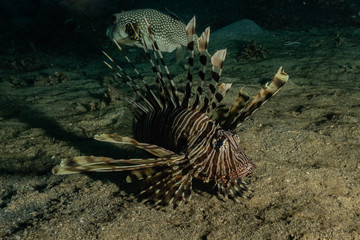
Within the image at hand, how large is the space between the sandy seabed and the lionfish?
0.23 meters

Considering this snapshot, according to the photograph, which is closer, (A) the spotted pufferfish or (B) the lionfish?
(B) the lionfish

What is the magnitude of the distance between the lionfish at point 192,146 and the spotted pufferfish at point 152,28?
2.63 metres

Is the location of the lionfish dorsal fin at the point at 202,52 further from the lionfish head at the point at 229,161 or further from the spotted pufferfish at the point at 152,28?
the spotted pufferfish at the point at 152,28

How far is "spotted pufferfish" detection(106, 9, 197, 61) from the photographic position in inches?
202

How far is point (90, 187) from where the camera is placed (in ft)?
9.60

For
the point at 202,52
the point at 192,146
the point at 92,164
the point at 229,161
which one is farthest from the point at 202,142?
the point at 92,164

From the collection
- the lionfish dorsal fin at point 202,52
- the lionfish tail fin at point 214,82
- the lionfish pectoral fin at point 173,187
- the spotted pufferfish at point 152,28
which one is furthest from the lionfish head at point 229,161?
the spotted pufferfish at point 152,28

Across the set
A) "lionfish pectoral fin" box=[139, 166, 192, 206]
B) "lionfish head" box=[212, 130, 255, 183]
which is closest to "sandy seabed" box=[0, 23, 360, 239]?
"lionfish pectoral fin" box=[139, 166, 192, 206]

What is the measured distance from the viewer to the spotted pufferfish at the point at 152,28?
512 cm

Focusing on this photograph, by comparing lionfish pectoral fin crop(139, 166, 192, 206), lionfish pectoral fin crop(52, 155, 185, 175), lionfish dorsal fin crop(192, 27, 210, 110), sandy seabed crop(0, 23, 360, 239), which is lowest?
sandy seabed crop(0, 23, 360, 239)

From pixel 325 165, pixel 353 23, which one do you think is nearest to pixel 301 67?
pixel 325 165

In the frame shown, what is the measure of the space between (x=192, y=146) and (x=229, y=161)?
0.37 meters

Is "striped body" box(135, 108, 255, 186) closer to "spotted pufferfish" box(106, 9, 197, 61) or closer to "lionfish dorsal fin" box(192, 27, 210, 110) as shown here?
"lionfish dorsal fin" box(192, 27, 210, 110)

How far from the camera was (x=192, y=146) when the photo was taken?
2436mm
